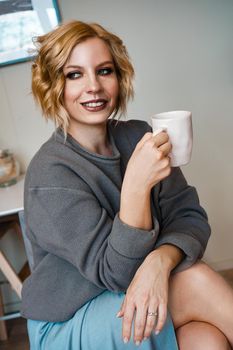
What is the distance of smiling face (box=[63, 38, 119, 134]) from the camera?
902 millimetres

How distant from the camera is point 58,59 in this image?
0.90 m

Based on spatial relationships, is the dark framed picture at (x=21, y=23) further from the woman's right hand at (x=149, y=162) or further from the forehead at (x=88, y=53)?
the woman's right hand at (x=149, y=162)

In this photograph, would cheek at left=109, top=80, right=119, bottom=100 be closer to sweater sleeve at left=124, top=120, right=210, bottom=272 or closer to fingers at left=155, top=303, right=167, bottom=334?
sweater sleeve at left=124, top=120, right=210, bottom=272

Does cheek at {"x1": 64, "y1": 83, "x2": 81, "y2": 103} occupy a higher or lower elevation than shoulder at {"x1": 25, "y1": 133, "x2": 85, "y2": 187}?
higher

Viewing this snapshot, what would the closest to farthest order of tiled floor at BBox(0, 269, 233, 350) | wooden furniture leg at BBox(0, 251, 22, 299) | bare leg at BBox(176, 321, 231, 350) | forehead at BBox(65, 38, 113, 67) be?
bare leg at BBox(176, 321, 231, 350), forehead at BBox(65, 38, 113, 67), wooden furniture leg at BBox(0, 251, 22, 299), tiled floor at BBox(0, 269, 233, 350)

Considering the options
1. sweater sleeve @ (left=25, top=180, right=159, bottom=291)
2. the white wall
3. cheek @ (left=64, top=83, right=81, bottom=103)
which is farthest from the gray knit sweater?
the white wall

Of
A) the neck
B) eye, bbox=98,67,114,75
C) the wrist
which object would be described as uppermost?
eye, bbox=98,67,114,75

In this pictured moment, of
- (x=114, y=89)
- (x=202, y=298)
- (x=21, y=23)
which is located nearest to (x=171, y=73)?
(x=21, y=23)

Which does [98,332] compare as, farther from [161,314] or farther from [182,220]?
[182,220]

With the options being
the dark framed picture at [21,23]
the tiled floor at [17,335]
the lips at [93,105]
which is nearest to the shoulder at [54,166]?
the lips at [93,105]

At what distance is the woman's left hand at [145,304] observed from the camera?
0.70 meters

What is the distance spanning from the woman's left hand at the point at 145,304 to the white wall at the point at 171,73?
114 centimetres

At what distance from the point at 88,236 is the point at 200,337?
0.34 m

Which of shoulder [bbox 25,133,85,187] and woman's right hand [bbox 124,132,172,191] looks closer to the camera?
woman's right hand [bbox 124,132,172,191]
